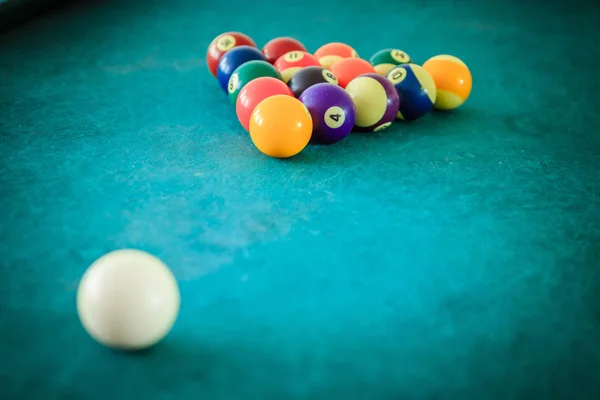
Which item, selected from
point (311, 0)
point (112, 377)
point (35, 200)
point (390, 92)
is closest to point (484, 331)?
point (112, 377)

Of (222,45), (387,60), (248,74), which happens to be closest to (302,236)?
(248,74)

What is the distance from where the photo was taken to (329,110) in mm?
3471

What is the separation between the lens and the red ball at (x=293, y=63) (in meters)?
4.04

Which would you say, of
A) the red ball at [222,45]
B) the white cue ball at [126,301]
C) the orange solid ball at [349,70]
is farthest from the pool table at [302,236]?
the orange solid ball at [349,70]

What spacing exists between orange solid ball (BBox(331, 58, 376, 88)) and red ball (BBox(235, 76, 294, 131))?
1.63 ft

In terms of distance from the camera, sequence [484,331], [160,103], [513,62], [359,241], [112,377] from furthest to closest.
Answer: [513,62]
[160,103]
[359,241]
[484,331]
[112,377]

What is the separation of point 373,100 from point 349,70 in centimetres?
44

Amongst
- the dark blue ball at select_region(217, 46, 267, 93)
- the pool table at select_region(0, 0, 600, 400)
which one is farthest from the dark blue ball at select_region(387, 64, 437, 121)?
the dark blue ball at select_region(217, 46, 267, 93)

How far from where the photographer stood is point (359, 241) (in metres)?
2.76

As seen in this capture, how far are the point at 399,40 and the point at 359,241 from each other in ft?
11.1

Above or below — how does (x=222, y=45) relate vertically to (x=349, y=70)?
→ below

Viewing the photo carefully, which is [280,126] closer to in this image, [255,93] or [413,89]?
[255,93]

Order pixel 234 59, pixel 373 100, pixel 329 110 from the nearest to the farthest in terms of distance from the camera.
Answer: pixel 329 110, pixel 373 100, pixel 234 59

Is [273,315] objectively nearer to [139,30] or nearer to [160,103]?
[160,103]
